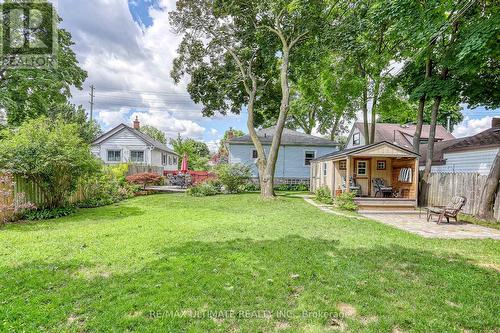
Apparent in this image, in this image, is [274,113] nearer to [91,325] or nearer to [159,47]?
[159,47]

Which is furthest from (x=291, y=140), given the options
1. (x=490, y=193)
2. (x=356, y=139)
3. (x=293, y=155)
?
(x=490, y=193)

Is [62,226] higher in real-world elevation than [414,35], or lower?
lower

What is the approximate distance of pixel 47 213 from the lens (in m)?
8.66

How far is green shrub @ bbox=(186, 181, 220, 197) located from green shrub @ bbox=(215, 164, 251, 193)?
73 cm

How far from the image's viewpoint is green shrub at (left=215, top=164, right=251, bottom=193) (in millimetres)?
17531

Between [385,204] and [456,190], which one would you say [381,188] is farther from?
[456,190]

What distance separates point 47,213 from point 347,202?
11.0 meters

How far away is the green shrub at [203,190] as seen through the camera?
637 inches

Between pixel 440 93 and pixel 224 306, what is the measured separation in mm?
14469

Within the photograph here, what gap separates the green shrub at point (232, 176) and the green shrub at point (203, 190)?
729 mm

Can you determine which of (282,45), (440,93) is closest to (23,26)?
(282,45)

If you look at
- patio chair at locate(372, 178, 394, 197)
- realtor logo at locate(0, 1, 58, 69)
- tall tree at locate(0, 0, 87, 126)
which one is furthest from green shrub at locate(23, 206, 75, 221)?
patio chair at locate(372, 178, 394, 197)

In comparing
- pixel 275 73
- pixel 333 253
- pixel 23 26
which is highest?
pixel 23 26

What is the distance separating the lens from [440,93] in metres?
13.0
